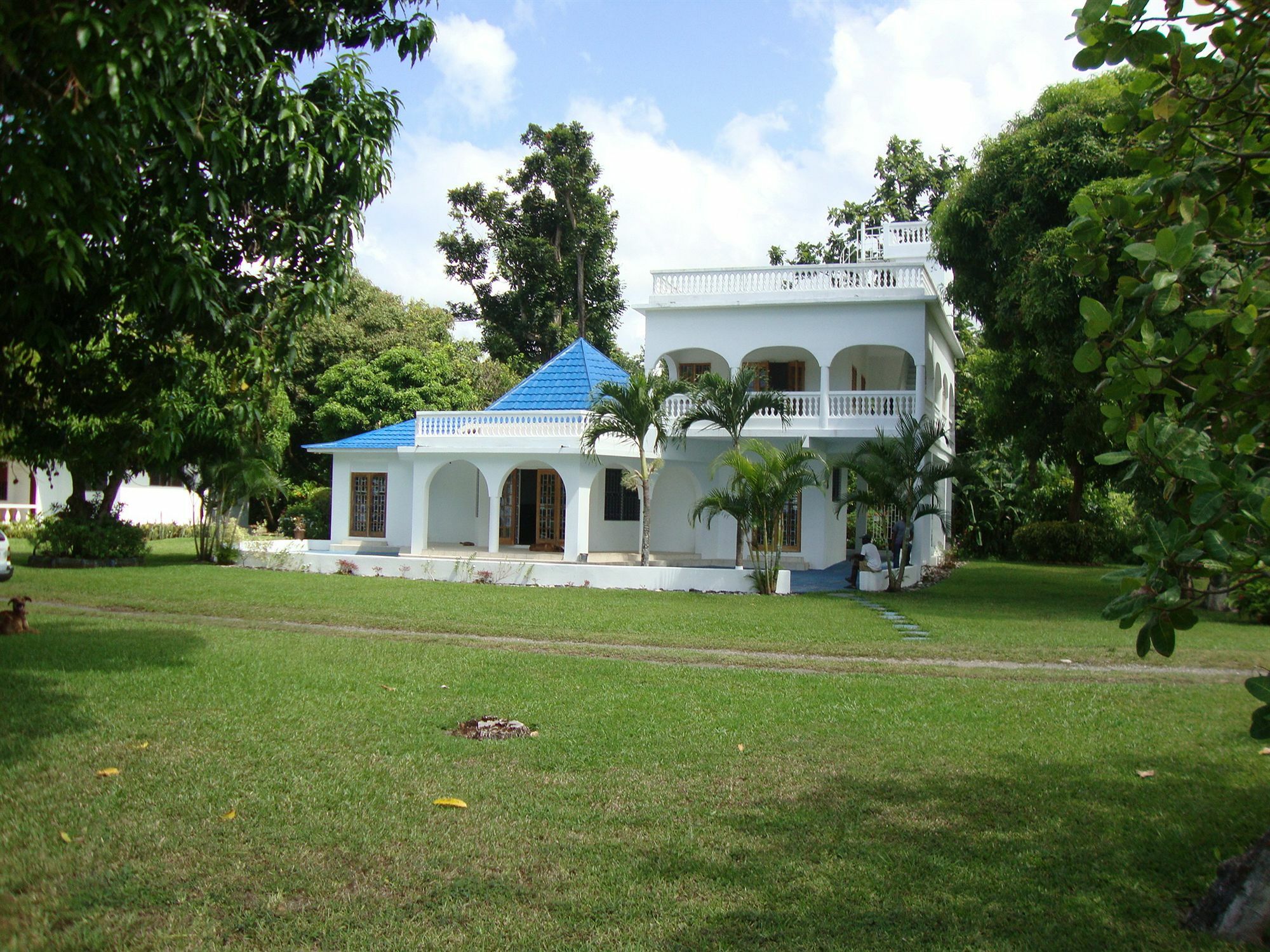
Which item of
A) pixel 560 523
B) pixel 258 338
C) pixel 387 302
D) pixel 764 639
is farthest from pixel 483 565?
pixel 387 302

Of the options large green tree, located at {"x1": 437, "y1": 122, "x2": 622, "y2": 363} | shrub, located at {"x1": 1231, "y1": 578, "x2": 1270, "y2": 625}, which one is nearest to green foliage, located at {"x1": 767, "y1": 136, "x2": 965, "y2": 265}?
large green tree, located at {"x1": 437, "y1": 122, "x2": 622, "y2": 363}

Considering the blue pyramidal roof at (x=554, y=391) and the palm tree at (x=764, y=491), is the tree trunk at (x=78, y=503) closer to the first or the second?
the blue pyramidal roof at (x=554, y=391)

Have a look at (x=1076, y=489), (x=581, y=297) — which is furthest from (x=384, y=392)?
(x=1076, y=489)

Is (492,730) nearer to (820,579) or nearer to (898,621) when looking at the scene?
(898,621)

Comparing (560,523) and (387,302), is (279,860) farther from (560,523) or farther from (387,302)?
(387,302)

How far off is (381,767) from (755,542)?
46.9ft

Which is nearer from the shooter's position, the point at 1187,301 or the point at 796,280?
the point at 1187,301

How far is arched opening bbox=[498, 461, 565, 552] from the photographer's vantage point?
26125mm

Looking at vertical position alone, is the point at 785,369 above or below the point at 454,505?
above

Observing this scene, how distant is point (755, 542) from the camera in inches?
797

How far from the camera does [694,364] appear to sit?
1031 inches

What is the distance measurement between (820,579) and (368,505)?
1363 centimetres

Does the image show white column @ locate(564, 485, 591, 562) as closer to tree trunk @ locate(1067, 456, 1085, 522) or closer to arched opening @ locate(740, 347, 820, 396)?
arched opening @ locate(740, 347, 820, 396)

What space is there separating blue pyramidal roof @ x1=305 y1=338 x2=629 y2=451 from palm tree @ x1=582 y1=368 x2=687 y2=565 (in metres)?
3.11
